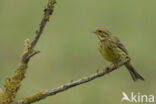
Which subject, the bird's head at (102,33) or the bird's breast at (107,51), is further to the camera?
the bird's head at (102,33)

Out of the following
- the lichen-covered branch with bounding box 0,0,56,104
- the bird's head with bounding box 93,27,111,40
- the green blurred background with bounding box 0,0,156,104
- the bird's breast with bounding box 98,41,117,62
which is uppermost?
the green blurred background with bounding box 0,0,156,104

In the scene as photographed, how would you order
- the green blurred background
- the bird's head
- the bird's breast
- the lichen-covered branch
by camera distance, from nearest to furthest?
1. the lichen-covered branch
2. the bird's breast
3. the bird's head
4. the green blurred background

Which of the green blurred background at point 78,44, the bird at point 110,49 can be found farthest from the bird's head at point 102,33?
the green blurred background at point 78,44

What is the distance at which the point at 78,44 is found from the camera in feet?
34.6

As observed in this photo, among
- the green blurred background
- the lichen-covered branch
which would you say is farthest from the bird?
the green blurred background

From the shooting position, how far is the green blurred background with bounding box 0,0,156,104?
884 centimetres

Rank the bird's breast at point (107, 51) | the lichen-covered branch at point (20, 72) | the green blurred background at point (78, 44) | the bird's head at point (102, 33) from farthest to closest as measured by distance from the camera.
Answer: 1. the green blurred background at point (78, 44)
2. the bird's head at point (102, 33)
3. the bird's breast at point (107, 51)
4. the lichen-covered branch at point (20, 72)

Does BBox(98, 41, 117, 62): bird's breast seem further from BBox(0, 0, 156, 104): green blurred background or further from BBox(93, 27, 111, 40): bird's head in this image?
BBox(0, 0, 156, 104): green blurred background

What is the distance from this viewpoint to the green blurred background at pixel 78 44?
8836 millimetres

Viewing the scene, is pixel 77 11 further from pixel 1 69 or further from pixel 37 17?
pixel 1 69

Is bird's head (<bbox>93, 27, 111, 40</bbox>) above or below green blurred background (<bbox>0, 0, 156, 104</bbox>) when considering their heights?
below

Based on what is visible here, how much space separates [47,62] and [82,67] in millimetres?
461

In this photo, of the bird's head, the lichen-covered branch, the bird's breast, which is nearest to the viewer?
the lichen-covered branch

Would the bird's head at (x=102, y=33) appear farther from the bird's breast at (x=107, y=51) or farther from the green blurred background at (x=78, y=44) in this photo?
the green blurred background at (x=78, y=44)
